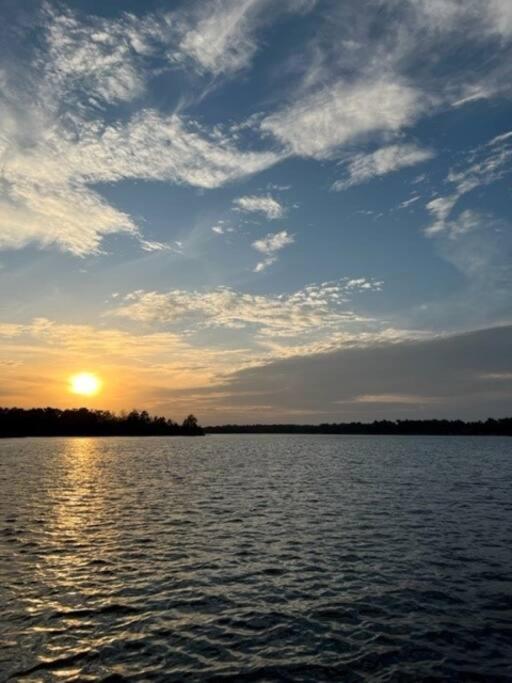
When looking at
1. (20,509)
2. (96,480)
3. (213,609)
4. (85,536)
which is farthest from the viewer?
(96,480)

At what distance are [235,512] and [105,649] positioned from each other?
31.1 m

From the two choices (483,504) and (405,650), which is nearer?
(405,650)

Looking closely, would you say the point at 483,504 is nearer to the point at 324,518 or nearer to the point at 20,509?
the point at 324,518

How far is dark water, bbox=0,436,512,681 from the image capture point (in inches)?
700

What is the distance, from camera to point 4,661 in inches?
675

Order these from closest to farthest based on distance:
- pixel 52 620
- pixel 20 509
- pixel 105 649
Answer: pixel 105 649
pixel 52 620
pixel 20 509

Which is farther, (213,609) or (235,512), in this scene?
(235,512)

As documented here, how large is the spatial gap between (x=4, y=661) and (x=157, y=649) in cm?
497

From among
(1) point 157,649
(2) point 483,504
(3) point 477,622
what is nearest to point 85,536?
(1) point 157,649

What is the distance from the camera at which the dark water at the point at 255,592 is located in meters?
17.8

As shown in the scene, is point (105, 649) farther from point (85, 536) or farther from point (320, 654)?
point (85, 536)

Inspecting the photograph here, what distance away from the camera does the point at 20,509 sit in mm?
50344

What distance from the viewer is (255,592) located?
25172 millimetres

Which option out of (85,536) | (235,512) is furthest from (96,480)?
(85,536)
